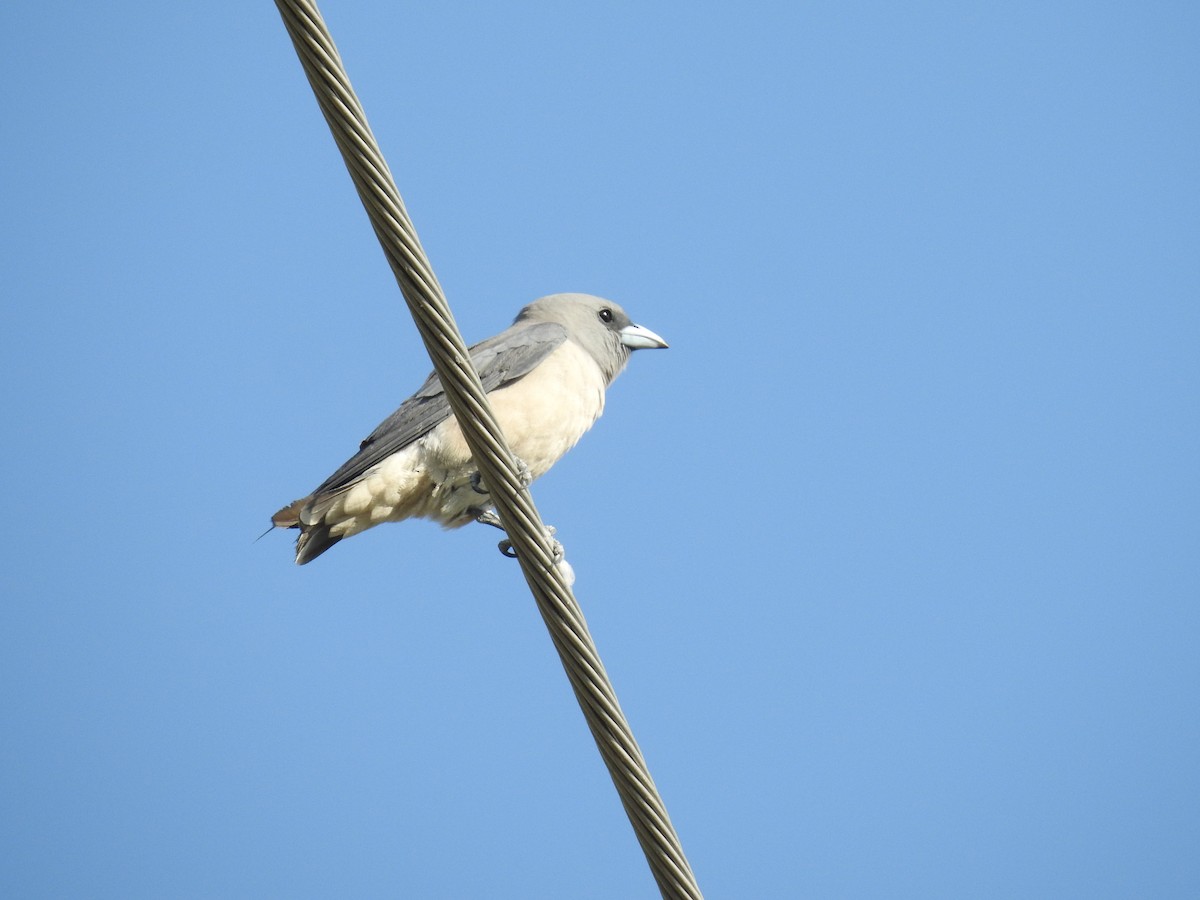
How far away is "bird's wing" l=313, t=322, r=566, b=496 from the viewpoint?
5.11 metres

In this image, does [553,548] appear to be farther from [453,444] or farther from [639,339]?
[639,339]

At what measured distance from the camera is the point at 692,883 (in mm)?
2816

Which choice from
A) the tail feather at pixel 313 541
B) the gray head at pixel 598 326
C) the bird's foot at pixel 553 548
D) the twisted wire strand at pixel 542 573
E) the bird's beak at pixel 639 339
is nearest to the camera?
the twisted wire strand at pixel 542 573

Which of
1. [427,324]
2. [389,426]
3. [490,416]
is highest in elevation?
[389,426]

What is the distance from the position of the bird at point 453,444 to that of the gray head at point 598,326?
288 mm

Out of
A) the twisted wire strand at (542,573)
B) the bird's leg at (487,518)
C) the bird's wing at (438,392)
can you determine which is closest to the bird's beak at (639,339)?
the bird's wing at (438,392)

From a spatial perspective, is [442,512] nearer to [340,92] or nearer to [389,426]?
[389,426]

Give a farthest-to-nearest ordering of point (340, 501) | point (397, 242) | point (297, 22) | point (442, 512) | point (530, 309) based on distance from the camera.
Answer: point (530, 309), point (442, 512), point (340, 501), point (397, 242), point (297, 22)

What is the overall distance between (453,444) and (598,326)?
5.62ft

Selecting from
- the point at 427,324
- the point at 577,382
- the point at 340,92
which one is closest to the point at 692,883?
the point at 427,324

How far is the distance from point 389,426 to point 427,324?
273 cm

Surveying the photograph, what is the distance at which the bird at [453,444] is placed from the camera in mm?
5090

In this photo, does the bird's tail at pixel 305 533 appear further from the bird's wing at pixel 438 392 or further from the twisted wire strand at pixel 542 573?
the twisted wire strand at pixel 542 573

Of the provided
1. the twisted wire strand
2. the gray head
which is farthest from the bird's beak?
the twisted wire strand
